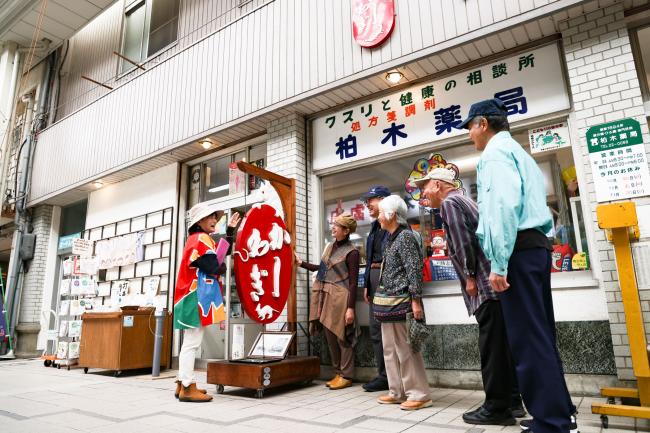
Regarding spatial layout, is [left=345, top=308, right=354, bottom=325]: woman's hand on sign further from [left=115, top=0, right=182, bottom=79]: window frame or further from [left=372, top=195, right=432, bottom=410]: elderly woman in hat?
[left=115, top=0, right=182, bottom=79]: window frame

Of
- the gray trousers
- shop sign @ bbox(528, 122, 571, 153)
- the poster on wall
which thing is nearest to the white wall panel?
shop sign @ bbox(528, 122, 571, 153)

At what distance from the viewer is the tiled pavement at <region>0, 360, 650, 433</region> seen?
281cm

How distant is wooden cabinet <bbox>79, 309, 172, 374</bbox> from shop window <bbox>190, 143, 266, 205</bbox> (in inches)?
82.1

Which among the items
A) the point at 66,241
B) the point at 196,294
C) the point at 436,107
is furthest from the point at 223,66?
the point at 66,241

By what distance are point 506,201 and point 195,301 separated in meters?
2.91

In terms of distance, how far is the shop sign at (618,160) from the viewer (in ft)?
11.1

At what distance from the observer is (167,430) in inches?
111

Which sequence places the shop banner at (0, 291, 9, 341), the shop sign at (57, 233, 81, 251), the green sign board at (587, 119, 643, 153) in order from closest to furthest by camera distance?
the green sign board at (587, 119, 643, 153) → the shop banner at (0, 291, 9, 341) → the shop sign at (57, 233, 81, 251)

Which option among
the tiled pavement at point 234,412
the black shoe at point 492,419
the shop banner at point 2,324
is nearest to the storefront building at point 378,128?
the tiled pavement at point 234,412

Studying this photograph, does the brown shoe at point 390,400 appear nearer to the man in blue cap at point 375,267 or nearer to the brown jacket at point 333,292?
the man in blue cap at point 375,267

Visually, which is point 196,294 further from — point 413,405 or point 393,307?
point 413,405

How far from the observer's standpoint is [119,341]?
5766 mm

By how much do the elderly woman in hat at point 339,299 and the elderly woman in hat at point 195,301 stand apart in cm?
109

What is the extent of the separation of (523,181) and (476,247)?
2.80 ft
